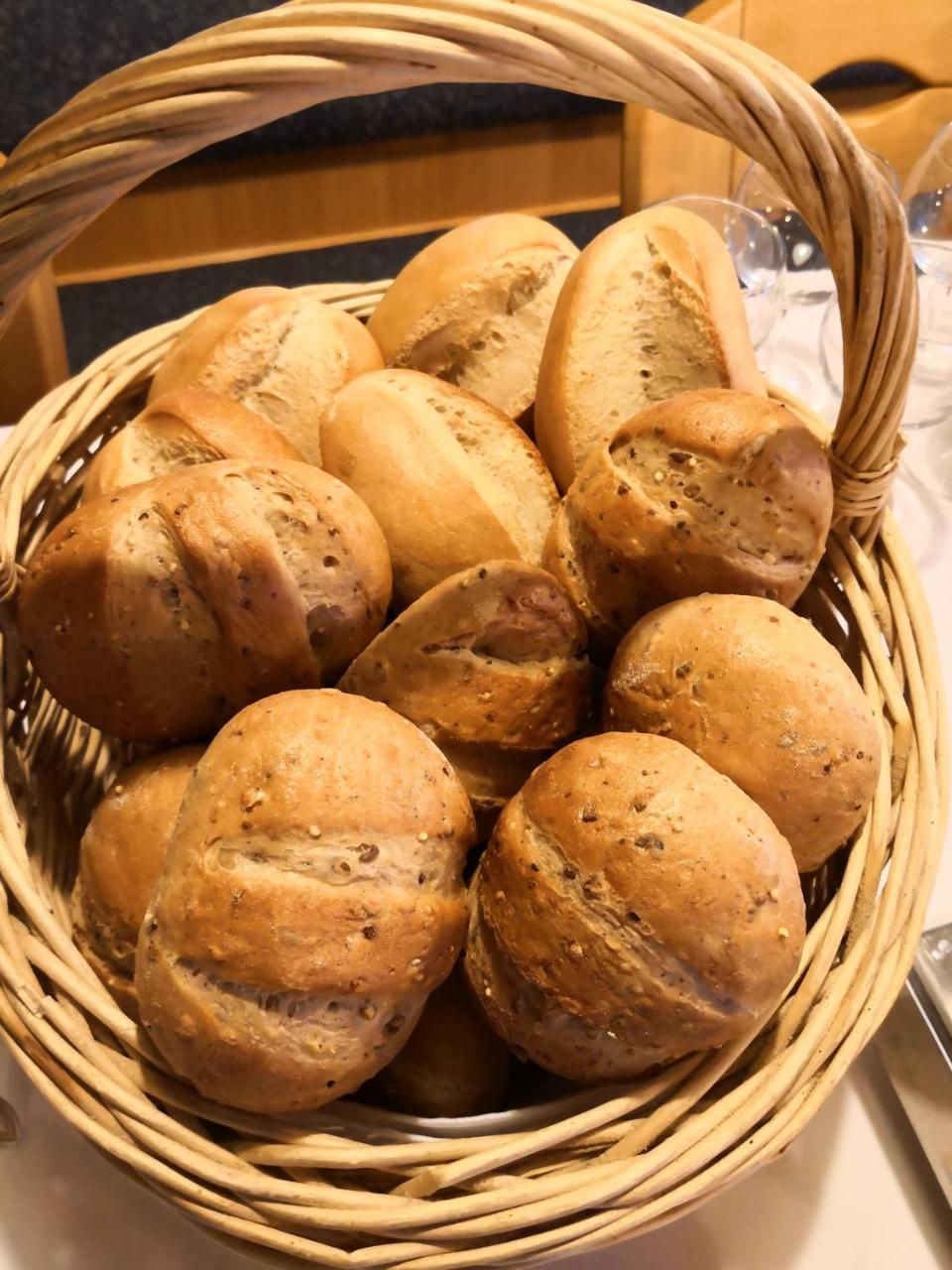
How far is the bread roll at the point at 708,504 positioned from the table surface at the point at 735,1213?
408 mm

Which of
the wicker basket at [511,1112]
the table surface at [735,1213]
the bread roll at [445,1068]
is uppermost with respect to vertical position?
the wicker basket at [511,1112]

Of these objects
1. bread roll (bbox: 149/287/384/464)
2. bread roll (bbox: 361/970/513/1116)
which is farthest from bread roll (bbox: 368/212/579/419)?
bread roll (bbox: 361/970/513/1116)

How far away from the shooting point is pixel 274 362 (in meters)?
1.04

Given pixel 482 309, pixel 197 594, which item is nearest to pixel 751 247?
pixel 482 309

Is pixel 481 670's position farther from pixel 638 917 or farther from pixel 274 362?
pixel 274 362

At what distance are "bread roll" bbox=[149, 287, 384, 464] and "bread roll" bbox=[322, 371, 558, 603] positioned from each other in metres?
0.10

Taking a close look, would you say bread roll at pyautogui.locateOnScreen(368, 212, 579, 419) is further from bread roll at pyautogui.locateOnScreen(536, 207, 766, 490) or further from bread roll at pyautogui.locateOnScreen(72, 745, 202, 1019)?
bread roll at pyautogui.locateOnScreen(72, 745, 202, 1019)

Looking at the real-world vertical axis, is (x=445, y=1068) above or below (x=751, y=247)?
below

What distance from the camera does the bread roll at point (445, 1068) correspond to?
732 millimetres

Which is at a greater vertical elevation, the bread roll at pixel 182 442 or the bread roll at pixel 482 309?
the bread roll at pixel 482 309

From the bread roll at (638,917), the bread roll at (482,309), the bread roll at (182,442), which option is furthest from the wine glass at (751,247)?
the bread roll at (638,917)

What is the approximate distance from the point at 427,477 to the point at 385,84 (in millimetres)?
326

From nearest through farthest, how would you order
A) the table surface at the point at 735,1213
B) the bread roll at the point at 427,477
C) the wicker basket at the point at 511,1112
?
1. the wicker basket at the point at 511,1112
2. the table surface at the point at 735,1213
3. the bread roll at the point at 427,477

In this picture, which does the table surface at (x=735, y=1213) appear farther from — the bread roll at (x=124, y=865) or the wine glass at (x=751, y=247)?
the wine glass at (x=751, y=247)
